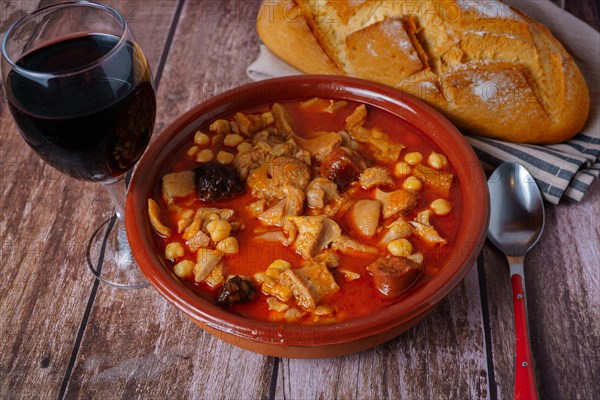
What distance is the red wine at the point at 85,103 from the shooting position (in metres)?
2.25

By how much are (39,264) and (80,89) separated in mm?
1076

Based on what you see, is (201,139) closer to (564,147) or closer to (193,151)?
(193,151)

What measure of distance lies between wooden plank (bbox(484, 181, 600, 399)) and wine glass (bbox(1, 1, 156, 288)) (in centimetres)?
163

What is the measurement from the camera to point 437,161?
113 inches

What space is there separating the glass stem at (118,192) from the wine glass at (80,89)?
1 centimetres

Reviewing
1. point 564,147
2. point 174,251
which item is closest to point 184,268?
point 174,251

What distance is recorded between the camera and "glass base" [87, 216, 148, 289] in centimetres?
290

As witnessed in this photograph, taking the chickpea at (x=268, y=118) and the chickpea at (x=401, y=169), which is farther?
the chickpea at (x=268, y=118)

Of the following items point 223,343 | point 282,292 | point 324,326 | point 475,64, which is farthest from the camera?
point 475,64

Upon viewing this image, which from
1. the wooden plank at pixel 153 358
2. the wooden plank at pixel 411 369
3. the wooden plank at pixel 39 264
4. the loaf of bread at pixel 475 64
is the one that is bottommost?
the wooden plank at pixel 39 264

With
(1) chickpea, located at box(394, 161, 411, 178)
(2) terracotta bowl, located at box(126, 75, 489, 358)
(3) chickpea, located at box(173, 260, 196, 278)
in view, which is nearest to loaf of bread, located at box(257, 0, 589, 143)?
(2) terracotta bowl, located at box(126, 75, 489, 358)

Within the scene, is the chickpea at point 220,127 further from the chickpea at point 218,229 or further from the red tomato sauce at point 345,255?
the chickpea at point 218,229

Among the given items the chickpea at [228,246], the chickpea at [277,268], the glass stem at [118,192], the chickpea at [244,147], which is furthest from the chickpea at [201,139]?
the chickpea at [277,268]

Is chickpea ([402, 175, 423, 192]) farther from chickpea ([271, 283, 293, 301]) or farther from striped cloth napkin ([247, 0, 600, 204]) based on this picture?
chickpea ([271, 283, 293, 301])
